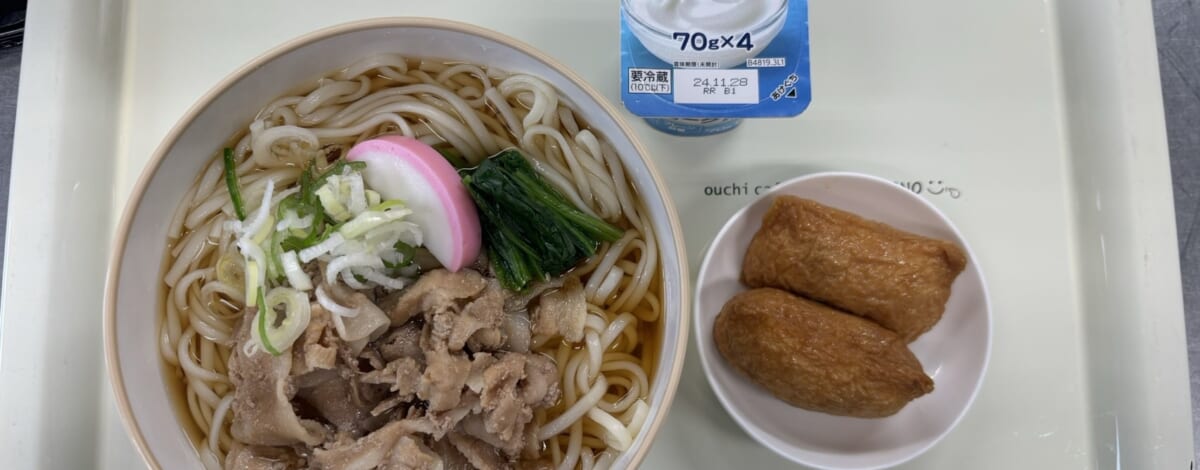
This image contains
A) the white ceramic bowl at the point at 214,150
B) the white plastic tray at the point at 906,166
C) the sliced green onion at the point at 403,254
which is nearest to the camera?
the white ceramic bowl at the point at 214,150

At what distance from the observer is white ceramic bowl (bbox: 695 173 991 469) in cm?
164

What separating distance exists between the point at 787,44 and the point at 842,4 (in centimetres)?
47

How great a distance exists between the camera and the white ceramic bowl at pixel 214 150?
1.41m

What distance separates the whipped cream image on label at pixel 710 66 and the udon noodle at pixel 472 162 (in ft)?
0.56

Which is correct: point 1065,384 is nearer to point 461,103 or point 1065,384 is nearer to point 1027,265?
point 1027,265

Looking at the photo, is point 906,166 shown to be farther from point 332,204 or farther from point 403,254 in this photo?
point 332,204

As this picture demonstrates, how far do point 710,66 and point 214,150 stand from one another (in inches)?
42.4

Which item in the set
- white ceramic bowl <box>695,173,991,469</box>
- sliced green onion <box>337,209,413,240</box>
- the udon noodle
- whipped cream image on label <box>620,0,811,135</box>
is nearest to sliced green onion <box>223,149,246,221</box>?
the udon noodle

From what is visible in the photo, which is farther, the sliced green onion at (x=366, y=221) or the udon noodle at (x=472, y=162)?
the udon noodle at (x=472, y=162)

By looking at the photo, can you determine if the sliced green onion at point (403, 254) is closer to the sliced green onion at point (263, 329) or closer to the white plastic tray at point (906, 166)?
the sliced green onion at point (263, 329)

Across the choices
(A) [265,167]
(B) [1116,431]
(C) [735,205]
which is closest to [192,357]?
(A) [265,167]

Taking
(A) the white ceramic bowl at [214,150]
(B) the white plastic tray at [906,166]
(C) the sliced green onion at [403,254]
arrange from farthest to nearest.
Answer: (B) the white plastic tray at [906,166] < (C) the sliced green onion at [403,254] < (A) the white ceramic bowl at [214,150]

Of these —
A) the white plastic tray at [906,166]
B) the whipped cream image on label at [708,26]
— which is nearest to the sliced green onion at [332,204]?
the white plastic tray at [906,166]

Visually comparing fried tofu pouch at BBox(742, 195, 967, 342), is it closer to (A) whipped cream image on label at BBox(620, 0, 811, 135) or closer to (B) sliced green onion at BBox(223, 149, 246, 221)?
(A) whipped cream image on label at BBox(620, 0, 811, 135)
